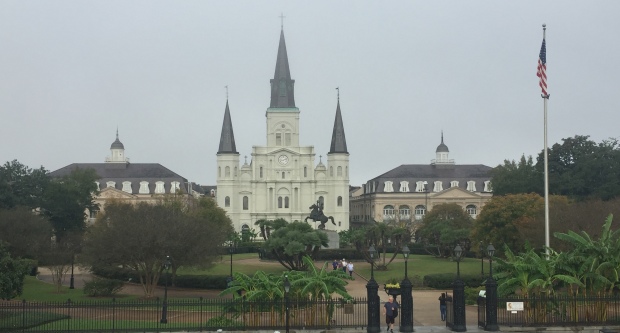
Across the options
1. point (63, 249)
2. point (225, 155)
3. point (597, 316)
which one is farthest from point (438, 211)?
point (597, 316)

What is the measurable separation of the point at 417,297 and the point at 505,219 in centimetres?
2144

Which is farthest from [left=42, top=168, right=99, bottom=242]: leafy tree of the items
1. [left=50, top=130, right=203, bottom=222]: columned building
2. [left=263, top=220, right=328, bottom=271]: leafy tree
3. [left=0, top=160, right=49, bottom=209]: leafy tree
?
[left=263, top=220, right=328, bottom=271]: leafy tree

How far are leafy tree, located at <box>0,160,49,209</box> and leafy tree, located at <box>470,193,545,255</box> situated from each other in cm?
4239

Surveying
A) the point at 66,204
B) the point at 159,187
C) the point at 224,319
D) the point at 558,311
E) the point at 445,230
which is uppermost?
the point at 159,187

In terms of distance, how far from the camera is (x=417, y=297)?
40438 mm

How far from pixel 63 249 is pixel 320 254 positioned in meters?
25.4

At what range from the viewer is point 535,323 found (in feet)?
92.5

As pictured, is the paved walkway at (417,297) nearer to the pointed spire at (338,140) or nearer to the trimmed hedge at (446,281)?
the trimmed hedge at (446,281)

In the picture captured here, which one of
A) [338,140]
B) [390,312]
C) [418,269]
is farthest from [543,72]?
[338,140]

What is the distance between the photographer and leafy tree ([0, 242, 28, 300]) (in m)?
30.6

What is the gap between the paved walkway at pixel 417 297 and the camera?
29859 millimetres

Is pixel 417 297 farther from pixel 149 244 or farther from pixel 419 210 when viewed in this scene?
pixel 419 210

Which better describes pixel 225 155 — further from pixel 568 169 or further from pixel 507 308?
pixel 507 308

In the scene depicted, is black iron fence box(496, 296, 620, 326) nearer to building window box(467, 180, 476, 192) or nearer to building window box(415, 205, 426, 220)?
building window box(415, 205, 426, 220)
